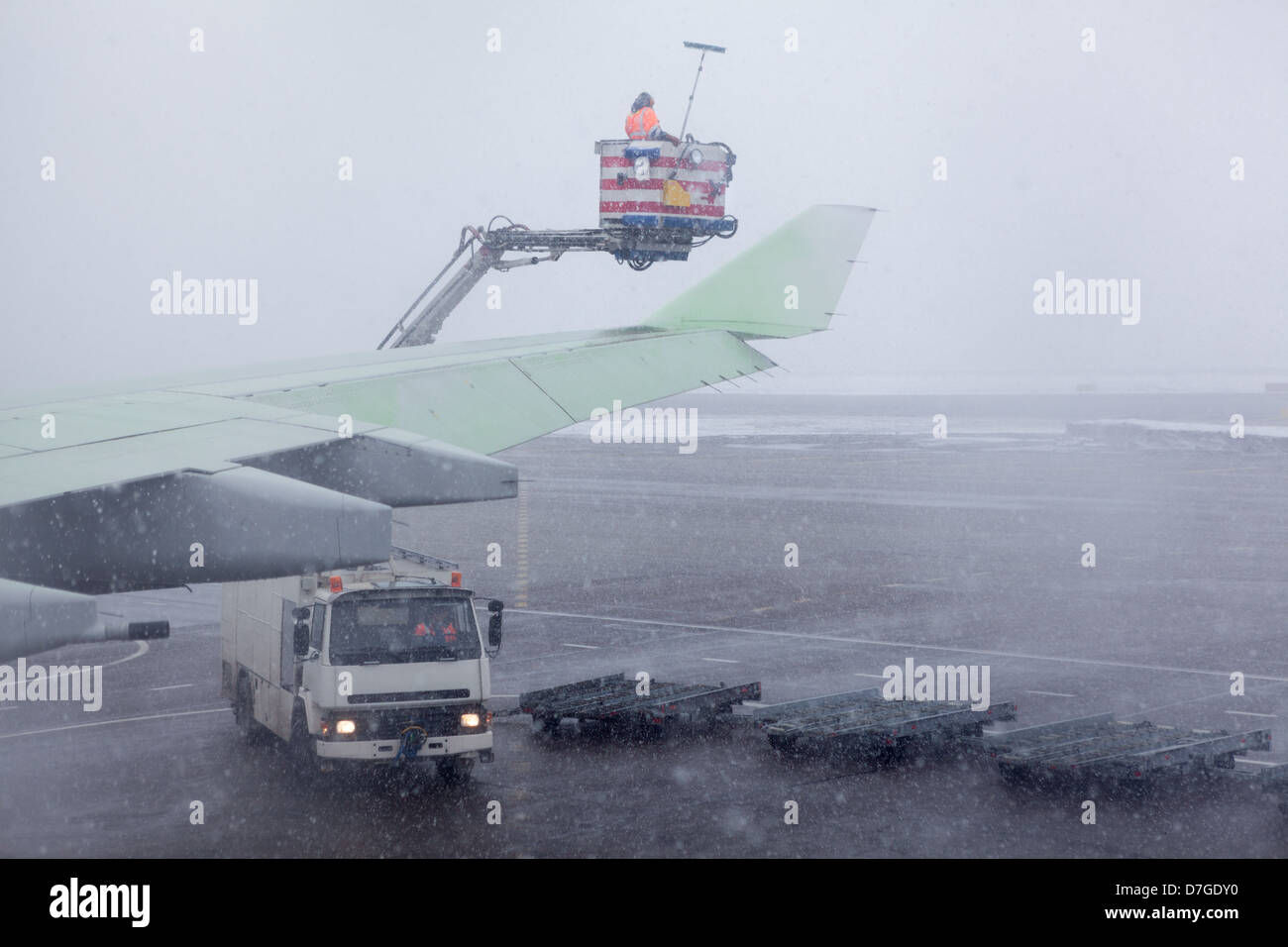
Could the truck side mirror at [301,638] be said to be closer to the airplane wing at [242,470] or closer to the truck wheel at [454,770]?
the truck wheel at [454,770]

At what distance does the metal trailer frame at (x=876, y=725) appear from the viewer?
56.5ft

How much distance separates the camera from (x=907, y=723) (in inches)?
679

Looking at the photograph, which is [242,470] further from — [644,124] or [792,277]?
[644,124]

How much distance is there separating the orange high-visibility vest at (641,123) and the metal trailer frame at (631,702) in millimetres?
8376

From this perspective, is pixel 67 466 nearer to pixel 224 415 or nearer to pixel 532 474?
pixel 224 415

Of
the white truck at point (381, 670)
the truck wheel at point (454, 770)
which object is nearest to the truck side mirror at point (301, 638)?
the white truck at point (381, 670)

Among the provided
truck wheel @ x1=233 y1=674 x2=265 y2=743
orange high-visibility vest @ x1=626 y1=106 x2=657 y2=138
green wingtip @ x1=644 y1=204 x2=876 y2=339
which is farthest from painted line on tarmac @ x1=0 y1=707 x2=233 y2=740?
green wingtip @ x1=644 y1=204 x2=876 y2=339

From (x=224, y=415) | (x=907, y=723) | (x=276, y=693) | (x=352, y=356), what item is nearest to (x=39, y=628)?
(x=224, y=415)

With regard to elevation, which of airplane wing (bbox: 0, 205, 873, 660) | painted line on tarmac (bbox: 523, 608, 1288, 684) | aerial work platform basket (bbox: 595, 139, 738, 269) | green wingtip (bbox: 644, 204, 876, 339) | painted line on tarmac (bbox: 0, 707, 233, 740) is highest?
aerial work platform basket (bbox: 595, 139, 738, 269)

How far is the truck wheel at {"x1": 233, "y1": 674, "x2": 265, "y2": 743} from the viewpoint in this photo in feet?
60.7

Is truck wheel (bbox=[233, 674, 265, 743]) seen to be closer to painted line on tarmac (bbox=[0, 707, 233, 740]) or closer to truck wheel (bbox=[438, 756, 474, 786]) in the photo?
painted line on tarmac (bbox=[0, 707, 233, 740])

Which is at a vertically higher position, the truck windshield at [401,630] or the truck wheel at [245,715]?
the truck windshield at [401,630]

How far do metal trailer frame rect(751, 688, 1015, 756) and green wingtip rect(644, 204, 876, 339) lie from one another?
6.95 m

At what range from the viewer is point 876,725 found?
17.5m
